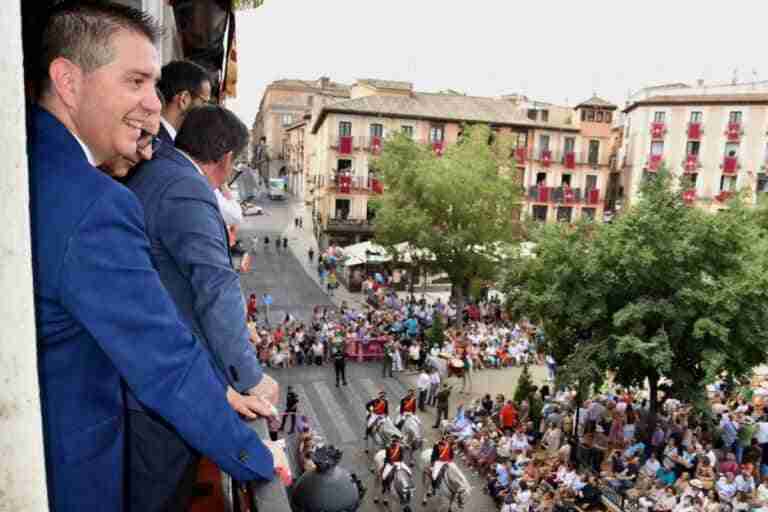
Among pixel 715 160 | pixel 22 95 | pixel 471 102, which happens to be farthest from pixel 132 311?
pixel 715 160

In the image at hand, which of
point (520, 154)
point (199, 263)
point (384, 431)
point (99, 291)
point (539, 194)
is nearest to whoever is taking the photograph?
point (99, 291)

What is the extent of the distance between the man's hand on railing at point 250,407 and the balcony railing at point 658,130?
167ft

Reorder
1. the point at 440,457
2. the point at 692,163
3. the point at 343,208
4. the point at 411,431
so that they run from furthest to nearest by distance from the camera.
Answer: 1. the point at 692,163
2. the point at 343,208
3. the point at 411,431
4. the point at 440,457

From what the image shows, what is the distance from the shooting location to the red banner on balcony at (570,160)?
4803 cm

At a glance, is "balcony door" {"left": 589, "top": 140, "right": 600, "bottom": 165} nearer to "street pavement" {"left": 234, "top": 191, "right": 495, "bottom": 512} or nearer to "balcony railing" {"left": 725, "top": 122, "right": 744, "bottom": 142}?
"balcony railing" {"left": 725, "top": 122, "right": 744, "bottom": 142}

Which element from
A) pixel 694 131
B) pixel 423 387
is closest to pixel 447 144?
pixel 694 131

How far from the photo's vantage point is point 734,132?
45312 mm

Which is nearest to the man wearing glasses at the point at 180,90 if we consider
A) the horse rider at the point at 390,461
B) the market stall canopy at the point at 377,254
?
the horse rider at the point at 390,461

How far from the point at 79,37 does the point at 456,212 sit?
29807mm

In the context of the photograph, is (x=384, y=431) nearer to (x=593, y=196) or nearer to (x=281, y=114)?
(x=593, y=196)

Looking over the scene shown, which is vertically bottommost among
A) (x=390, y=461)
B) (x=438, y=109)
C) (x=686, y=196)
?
(x=390, y=461)

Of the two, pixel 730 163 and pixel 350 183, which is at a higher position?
pixel 730 163

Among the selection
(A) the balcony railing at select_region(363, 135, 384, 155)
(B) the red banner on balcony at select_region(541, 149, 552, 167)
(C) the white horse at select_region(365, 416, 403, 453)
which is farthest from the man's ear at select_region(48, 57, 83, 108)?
(B) the red banner on balcony at select_region(541, 149, 552, 167)

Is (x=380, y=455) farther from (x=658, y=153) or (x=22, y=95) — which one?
(x=658, y=153)
